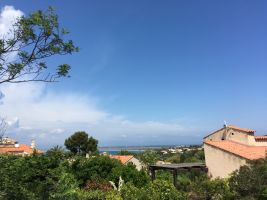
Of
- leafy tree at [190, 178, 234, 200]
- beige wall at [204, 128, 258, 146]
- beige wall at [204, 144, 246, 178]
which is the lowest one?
leafy tree at [190, 178, 234, 200]

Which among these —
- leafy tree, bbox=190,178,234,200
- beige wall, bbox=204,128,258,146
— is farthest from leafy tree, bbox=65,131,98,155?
leafy tree, bbox=190,178,234,200

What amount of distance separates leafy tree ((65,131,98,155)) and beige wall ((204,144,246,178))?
35.7 meters

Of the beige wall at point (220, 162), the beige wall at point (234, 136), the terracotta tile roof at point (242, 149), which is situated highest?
the beige wall at point (234, 136)

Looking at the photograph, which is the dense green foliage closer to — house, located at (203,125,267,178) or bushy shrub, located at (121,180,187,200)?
bushy shrub, located at (121,180,187,200)

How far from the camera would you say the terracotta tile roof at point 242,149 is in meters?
26.3

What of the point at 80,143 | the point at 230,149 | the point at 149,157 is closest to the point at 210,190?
the point at 230,149

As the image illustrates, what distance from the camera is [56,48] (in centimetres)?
968

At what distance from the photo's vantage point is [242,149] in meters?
28.9

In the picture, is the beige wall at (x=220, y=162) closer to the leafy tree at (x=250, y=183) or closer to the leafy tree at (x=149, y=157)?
the leafy tree at (x=250, y=183)

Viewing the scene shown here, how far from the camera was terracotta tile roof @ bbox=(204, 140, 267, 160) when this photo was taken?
86.3ft

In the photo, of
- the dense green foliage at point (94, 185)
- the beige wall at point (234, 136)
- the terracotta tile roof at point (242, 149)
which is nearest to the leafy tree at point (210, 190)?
the dense green foliage at point (94, 185)

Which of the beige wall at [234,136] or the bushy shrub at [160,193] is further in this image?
the beige wall at [234,136]

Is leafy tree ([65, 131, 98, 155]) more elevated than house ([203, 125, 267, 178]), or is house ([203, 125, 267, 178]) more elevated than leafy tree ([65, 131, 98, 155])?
leafy tree ([65, 131, 98, 155])

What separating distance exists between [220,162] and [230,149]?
→ 1967 mm
